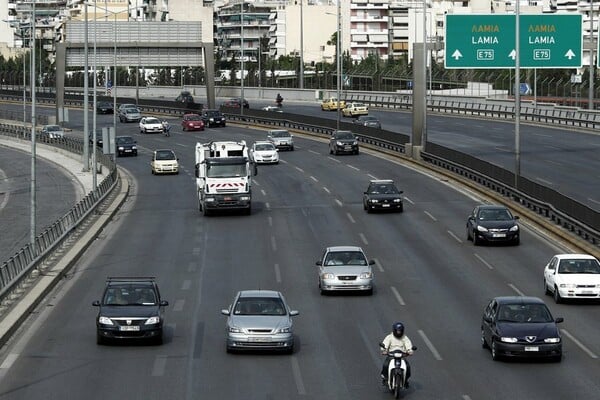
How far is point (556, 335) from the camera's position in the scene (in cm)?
2909

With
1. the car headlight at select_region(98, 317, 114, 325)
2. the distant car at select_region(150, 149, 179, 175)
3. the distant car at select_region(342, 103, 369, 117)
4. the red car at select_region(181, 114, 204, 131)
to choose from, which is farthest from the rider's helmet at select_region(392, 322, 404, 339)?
the distant car at select_region(342, 103, 369, 117)

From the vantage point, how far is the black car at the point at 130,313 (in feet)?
102

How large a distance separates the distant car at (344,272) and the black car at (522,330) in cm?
896

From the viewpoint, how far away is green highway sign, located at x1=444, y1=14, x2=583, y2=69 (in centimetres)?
7688

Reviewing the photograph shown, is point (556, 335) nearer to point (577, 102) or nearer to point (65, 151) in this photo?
point (65, 151)

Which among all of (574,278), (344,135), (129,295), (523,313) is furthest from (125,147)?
(523,313)

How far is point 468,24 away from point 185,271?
37548 millimetres

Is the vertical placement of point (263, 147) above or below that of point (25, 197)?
above

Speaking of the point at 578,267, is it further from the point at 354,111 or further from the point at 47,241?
the point at 354,111

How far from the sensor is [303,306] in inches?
1476

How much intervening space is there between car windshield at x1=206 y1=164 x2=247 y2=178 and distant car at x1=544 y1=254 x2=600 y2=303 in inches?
937

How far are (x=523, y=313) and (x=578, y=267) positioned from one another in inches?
333

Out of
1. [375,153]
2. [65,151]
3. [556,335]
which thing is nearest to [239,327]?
[556,335]

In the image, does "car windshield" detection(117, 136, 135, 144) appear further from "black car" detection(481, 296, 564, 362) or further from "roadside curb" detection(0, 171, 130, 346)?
"black car" detection(481, 296, 564, 362)
